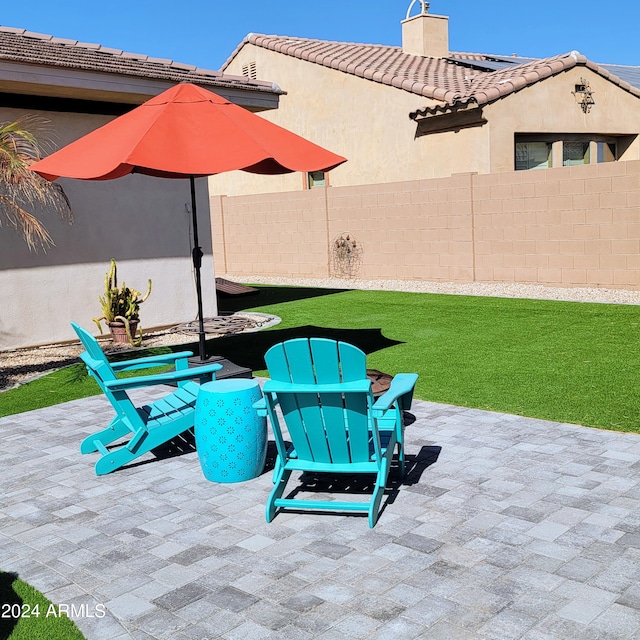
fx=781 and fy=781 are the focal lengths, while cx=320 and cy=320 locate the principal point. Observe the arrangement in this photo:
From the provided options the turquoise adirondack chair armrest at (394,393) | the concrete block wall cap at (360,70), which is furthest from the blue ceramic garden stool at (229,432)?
the concrete block wall cap at (360,70)

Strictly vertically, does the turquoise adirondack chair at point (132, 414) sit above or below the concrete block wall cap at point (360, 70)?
below

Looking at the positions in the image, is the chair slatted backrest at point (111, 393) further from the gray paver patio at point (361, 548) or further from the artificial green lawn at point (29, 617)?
the artificial green lawn at point (29, 617)

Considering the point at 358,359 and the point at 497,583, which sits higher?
the point at 358,359

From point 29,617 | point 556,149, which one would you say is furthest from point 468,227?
point 29,617

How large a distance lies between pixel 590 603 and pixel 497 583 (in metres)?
0.45

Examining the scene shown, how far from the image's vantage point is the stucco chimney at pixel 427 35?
26141 mm

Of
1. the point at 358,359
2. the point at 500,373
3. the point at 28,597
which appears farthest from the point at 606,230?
the point at 28,597

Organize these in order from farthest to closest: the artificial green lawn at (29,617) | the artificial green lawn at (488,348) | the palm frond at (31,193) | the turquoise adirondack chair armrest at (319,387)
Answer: the palm frond at (31,193), the artificial green lawn at (488,348), the turquoise adirondack chair armrest at (319,387), the artificial green lawn at (29,617)

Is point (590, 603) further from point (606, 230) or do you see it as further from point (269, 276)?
point (269, 276)

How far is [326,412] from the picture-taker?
482 centimetres

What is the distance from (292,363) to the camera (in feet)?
16.1

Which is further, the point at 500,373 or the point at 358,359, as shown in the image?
the point at 500,373

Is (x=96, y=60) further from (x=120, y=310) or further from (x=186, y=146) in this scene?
(x=186, y=146)

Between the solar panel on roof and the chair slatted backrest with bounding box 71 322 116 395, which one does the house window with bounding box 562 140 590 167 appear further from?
the chair slatted backrest with bounding box 71 322 116 395
